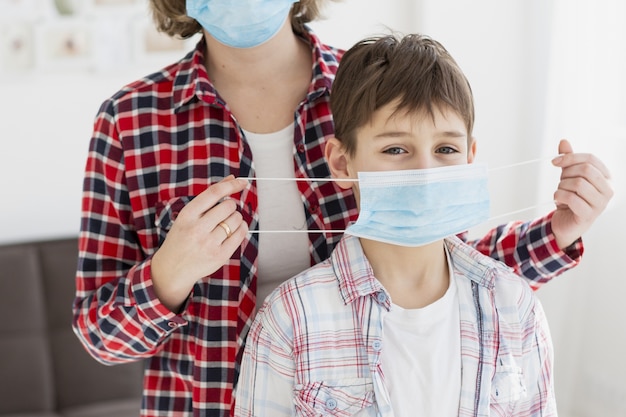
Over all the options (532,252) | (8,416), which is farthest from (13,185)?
(532,252)

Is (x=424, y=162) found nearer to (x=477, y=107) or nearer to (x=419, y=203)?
(x=419, y=203)

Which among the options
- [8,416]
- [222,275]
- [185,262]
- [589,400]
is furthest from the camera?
[8,416]

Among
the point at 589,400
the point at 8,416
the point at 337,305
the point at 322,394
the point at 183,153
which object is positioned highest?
the point at 183,153

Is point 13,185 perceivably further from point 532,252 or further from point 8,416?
point 532,252

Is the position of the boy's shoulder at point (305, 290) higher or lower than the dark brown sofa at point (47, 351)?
higher

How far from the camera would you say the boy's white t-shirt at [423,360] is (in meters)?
1.33

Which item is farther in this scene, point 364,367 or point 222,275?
point 222,275

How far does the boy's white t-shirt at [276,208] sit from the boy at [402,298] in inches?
3.9

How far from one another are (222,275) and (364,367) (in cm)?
31

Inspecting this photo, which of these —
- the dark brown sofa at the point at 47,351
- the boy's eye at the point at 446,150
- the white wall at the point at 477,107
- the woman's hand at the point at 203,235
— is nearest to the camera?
the woman's hand at the point at 203,235

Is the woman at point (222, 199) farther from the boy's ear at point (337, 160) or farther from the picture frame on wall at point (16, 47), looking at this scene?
the picture frame on wall at point (16, 47)

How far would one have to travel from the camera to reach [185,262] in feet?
4.19

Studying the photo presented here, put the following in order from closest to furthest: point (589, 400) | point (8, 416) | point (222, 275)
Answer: point (222, 275) → point (589, 400) → point (8, 416)

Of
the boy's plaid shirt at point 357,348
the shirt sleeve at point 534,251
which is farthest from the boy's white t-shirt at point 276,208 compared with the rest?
the shirt sleeve at point 534,251
